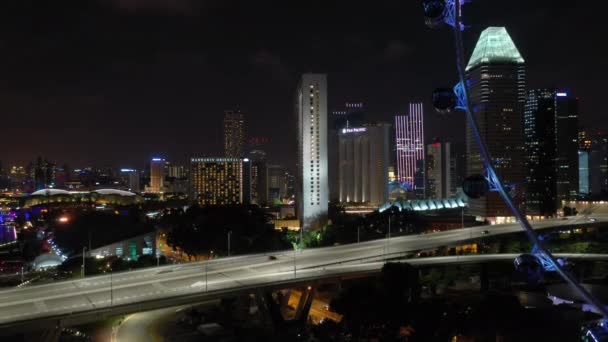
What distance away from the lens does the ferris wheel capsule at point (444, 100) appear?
12.3m

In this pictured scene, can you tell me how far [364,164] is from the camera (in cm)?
11488

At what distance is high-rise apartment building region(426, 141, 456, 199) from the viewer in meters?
150

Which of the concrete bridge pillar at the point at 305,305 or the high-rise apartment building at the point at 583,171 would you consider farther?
the high-rise apartment building at the point at 583,171

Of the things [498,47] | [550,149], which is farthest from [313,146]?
[550,149]

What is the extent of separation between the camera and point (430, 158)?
171 m

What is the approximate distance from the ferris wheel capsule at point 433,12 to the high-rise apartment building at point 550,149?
96377 millimetres

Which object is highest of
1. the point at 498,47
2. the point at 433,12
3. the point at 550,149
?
the point at 498,47

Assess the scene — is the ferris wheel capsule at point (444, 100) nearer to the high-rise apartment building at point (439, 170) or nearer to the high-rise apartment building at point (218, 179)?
the high-rise apartment building at point (218, 179)

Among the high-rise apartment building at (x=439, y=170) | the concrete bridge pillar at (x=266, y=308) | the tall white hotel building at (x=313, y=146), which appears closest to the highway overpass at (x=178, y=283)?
the concrete bridge pillar at (x=266, y=308)

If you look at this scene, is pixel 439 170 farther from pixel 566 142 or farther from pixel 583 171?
pixel 566 142

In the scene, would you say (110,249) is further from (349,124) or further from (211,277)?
(349,124)

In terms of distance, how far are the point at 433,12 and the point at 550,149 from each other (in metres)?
114

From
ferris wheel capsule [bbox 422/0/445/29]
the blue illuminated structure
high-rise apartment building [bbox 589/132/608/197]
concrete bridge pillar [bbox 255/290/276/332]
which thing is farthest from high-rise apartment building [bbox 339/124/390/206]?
ferris wheel capsule [bbox 422/0/445/29]

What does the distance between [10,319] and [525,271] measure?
18.4 m
